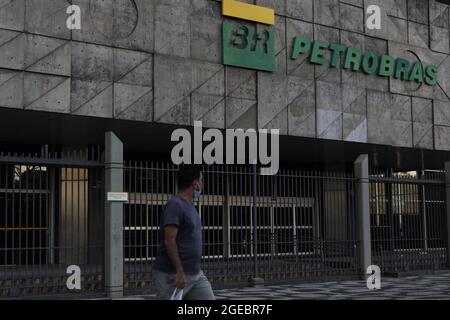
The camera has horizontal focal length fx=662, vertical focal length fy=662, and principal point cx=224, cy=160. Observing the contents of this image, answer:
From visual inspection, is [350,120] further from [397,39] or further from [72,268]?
[72,268]

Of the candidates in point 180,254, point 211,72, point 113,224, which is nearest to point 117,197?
point 113,224

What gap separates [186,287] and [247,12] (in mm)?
11706

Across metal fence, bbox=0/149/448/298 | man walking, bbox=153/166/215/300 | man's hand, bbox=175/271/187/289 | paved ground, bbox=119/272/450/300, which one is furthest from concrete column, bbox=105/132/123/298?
man's hand, bbox=175/271/187/289

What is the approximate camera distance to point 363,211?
16.6 metres

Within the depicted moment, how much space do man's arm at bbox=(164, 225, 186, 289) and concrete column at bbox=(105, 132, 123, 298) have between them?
692cm

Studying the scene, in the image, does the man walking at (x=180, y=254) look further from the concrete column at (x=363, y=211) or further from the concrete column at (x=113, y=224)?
the concrete column at (x=363, y=211)

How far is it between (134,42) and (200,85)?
1.96m

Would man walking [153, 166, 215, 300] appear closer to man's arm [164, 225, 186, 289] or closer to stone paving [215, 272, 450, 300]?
man's arm [164, 225, 186, 289]

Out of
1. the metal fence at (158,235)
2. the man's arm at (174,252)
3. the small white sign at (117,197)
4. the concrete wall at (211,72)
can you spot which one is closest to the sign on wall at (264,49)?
the concrete wall at (211,72)

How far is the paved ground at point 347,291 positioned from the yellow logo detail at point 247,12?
263 inches

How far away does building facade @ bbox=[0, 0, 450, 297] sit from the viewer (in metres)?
13.5

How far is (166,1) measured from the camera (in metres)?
15.4

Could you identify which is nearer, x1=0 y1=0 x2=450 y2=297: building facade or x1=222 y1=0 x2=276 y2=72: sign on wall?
x1=0 y1=0 x2=450 y2=297: building facade
